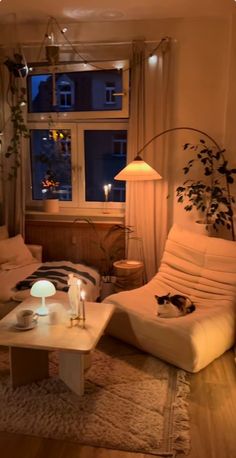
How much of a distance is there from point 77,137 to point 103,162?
15.0 inches

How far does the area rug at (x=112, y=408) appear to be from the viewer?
212cm

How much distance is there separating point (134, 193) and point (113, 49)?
4.67 ft

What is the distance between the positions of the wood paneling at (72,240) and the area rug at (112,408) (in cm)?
157

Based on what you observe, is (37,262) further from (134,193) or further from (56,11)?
(56,11)

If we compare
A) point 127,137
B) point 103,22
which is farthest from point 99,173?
point 103,22

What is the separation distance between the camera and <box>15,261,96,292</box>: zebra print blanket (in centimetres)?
341

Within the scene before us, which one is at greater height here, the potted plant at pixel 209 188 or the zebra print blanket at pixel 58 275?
the potted plant at pixel 209 188

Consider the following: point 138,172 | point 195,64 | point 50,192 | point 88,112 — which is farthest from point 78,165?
point 195,64

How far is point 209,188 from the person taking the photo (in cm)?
379

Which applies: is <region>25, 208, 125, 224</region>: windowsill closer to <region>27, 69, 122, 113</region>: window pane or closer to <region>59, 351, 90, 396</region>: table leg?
<region>27, 69, 122, 113</region>: window pane

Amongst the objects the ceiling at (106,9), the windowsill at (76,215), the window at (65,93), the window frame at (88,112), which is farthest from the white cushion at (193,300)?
the ceiling at (106,9)

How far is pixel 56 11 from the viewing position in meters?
3.63

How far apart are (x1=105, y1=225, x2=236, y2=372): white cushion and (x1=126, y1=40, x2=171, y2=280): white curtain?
427mm

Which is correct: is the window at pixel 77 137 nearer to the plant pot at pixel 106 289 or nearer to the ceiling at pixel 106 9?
the ceiling at pixel 106 9
